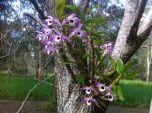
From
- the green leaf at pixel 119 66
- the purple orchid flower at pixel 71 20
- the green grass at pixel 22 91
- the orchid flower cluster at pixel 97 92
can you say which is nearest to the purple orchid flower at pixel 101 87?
the orchid flower cluster at pixel 97 92

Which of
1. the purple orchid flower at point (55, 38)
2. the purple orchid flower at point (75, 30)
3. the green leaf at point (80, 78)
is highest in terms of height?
the purple orchid flower at point (75, 30)

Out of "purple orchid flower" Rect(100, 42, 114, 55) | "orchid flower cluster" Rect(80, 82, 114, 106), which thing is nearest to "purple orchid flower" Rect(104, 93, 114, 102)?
"orchid flower cluster" Rect(80, 82, 114, 106)

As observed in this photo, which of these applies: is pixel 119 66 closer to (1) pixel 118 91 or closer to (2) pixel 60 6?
(1) pixel 118 91

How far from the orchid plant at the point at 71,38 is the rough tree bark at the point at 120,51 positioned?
0.11 meters

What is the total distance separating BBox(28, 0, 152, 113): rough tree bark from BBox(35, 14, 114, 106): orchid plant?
11cm

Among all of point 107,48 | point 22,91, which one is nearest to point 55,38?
point 107,48

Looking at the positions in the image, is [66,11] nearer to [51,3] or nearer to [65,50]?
[51,3]

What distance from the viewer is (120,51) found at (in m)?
2.13

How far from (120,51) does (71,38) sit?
0.33 m

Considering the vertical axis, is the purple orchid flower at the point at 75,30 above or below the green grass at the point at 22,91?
above

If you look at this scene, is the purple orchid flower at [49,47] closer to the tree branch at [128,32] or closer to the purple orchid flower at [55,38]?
the purple orchid flower at [55,38]

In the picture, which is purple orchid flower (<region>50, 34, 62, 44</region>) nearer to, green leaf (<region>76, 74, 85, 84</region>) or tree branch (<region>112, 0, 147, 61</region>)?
green leaf (<region>76, 74, 85, 84</region>)

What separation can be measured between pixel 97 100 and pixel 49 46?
14.8 inches

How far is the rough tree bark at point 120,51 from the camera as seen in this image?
6.78 ft
